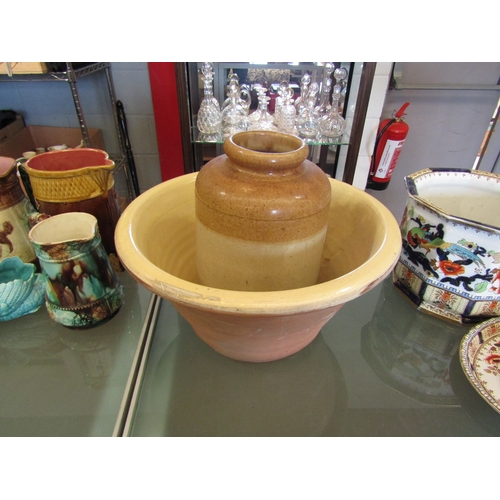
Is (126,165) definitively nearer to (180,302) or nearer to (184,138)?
(184,138)

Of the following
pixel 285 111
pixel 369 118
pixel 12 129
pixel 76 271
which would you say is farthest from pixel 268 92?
pixel 76 271

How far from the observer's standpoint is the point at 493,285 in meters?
0.45

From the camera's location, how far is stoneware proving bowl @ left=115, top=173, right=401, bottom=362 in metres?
0.30

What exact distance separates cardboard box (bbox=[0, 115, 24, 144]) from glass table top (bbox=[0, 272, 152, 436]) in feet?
2.56

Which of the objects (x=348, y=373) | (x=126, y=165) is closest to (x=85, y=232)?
(x=348, y=373)

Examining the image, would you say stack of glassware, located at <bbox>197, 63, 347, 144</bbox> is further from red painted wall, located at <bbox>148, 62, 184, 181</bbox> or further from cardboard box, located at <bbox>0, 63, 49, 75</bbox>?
cardboard box, located at <bbox>0, 63, 49, 75</bbox>

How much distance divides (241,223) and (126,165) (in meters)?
1.06

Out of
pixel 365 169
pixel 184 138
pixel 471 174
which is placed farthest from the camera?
pixel 365 169

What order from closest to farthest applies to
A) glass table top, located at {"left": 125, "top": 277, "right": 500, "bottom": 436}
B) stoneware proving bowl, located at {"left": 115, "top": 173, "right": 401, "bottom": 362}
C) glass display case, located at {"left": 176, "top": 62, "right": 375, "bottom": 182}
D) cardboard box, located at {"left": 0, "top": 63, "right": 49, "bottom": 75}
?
stoneware proving bowl, located at {"left": 115, "top": 173, "right": 401, "bottom": 362}, glass table top, located at {"left": 125, "top": 277, "right": 500, "bottom": 436}, cardboard box, located at {"left": 0, "top": 63, "right": 49, "bottom": 75}, glass display case, located at {"left": 176, "top": 62, "right": 375, "bottom": 182}

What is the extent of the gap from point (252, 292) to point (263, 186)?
0.45 feet

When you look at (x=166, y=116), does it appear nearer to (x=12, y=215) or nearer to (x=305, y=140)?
(x=305, y=140)

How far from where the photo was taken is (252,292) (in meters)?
0.29

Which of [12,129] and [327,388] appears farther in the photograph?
[12,129]

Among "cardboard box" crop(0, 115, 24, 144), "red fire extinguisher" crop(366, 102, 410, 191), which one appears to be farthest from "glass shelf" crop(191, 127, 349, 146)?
"cardboard box" crop(0, 115, 24, 144)
